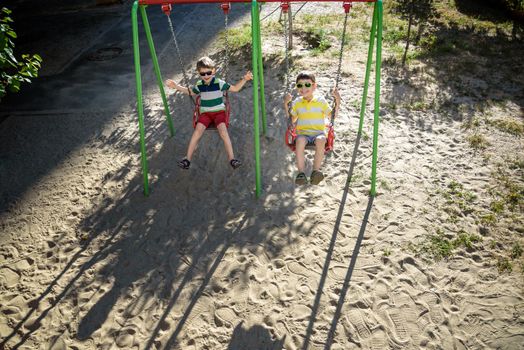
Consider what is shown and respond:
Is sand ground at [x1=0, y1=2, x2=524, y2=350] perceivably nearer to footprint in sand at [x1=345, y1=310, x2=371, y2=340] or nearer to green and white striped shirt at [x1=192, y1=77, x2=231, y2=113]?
footprint in sand at [x1=345, y1=310, x2=371, y2=340]

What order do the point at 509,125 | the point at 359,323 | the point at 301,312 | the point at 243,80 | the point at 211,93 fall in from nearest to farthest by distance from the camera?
1. the point at 359,323
2. the point at 301,312
3. the point at 243,80
4. the point at 211,93
5. the point at 509,125

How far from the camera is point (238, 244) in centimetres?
414

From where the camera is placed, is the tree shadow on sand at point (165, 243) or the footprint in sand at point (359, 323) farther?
the tree shadow on sand at point (165, 243)

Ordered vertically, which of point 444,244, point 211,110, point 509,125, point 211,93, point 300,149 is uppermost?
point 211,93

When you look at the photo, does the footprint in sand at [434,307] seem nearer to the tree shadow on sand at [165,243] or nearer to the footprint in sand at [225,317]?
the tree shadow on sand at [165,243]

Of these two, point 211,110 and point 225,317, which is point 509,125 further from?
point 225,317

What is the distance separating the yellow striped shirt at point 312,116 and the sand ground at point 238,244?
0.88 metres

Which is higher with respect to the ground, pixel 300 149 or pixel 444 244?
pixel 300 149

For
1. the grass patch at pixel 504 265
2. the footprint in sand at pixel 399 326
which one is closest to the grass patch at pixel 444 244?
the grass patch at pixel 504 265

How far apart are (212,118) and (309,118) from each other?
4.24ft

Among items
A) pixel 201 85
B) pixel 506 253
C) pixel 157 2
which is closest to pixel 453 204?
pixel 506 253

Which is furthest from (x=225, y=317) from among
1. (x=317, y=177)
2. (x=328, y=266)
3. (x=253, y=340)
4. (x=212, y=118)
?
(x=212, y=118)

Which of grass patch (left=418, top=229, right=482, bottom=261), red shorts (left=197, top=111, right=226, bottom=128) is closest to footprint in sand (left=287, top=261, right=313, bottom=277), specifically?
grass patch (left=418, top=229, right=482, bottom=261)

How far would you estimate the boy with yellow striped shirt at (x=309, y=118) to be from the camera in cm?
420
